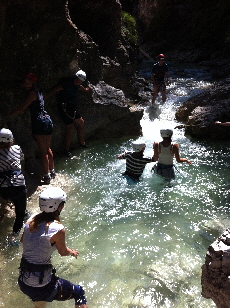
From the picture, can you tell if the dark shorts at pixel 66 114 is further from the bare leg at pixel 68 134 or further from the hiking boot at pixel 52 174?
the hiking boot at pixel 52 174

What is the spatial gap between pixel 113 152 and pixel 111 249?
13.5ft

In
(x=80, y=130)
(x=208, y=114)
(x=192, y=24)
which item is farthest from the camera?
(x=192, y=24)

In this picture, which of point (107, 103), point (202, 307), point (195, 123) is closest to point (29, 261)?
point (202, 307)

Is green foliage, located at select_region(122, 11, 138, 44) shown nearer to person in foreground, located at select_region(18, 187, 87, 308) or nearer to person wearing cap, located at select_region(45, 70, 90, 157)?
person wearing cap, located at select_region(45, 70, 90, 157)

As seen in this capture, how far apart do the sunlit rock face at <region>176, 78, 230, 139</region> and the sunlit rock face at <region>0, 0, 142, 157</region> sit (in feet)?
6.42

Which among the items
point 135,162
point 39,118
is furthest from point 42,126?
point 135,162

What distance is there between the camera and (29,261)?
121 inches

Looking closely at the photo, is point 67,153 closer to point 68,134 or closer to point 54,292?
point 68,134

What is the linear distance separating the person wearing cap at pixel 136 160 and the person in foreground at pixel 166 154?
0.28 meters

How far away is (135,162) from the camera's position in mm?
6102

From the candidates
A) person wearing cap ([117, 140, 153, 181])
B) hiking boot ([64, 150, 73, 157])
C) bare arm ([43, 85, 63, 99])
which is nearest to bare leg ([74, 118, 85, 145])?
hiking boot ([64, 150, 73, 157])

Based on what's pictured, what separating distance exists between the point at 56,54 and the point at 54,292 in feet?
20.5

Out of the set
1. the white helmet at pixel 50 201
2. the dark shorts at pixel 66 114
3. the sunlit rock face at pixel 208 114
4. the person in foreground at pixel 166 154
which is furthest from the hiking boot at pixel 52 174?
the sunlit rock face at pixel 208 114

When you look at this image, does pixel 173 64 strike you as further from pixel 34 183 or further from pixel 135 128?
pixel 34 183
